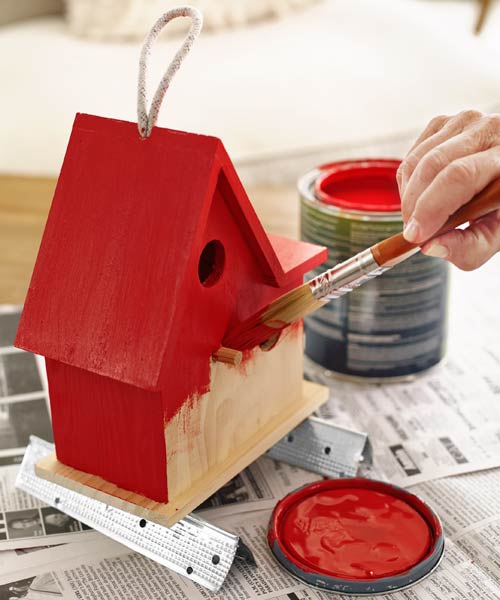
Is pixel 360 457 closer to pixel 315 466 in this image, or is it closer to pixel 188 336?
pixel 315 466

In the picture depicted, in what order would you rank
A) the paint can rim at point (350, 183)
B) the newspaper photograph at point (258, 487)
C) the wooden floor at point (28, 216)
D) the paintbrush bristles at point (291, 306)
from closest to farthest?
the paintbrush bristles at point (291, 306)
the newspaper photograph at point (258, 487)
the paint can rim at point (350, 183)
the wooden floor at point (28, 216)

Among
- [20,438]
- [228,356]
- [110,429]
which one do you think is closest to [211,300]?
[228,356]

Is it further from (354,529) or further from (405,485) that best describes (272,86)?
(354,529)

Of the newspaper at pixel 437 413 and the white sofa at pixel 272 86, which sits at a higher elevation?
the white sofa at pixel 272 86

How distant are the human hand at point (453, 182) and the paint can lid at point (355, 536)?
0.29 meters

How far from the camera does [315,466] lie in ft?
3.70

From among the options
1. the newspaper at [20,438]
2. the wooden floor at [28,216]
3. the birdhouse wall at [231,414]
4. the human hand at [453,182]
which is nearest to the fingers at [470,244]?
the human hand at [453,182]

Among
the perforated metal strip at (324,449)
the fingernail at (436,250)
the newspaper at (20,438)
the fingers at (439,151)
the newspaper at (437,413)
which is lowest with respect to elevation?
the newspaper at (437,413)

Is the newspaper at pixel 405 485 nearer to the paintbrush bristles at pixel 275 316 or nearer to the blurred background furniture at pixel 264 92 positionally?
the paintbrush bristles at pixel 275 316

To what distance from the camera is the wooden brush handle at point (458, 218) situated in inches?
34.3

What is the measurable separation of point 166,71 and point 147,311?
9.1 inches

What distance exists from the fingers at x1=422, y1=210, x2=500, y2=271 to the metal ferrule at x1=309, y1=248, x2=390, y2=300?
54mm

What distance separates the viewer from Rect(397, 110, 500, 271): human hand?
0.86 meters

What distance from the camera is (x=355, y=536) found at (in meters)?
0.99
